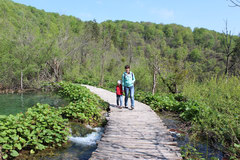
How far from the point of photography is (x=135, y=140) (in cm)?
489

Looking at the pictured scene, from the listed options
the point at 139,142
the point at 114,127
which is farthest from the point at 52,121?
the point at 139,142

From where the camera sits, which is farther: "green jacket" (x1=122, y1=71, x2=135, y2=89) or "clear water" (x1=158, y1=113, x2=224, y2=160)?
"green jacket" (x1=122, y1=71, x2=135, y2=89)

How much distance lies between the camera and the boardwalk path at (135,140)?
4133 millimetres

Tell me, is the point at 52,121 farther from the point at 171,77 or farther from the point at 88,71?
the point at 88,71

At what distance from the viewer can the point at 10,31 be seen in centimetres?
1558

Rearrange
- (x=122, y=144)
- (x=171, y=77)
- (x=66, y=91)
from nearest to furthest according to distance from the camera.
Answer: (x=122, y=144) < (x=66, y=91) < (x=171, y=77)

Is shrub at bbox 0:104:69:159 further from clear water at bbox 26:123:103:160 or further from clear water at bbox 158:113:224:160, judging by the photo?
clear water at bbox 158:113:224:160

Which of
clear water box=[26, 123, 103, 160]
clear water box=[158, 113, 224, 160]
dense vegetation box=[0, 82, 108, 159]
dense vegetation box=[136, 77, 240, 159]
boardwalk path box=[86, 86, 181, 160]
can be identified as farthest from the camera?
dense vegetation box=[136, 77, 240, 159]

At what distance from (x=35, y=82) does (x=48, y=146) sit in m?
11.9

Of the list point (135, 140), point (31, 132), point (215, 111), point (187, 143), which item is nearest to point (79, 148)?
point (31, 132)

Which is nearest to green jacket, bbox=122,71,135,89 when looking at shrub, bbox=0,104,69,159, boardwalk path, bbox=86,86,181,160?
boardwalk path, bbox=86,86,181,160

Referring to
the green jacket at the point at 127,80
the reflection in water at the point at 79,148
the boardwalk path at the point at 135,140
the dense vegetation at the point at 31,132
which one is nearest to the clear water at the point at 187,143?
the boardwalk path at the point at 135,140

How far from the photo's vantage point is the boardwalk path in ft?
13.6

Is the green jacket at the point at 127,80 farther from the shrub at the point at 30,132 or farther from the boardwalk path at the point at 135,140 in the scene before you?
the shrub at the point at 30,132
